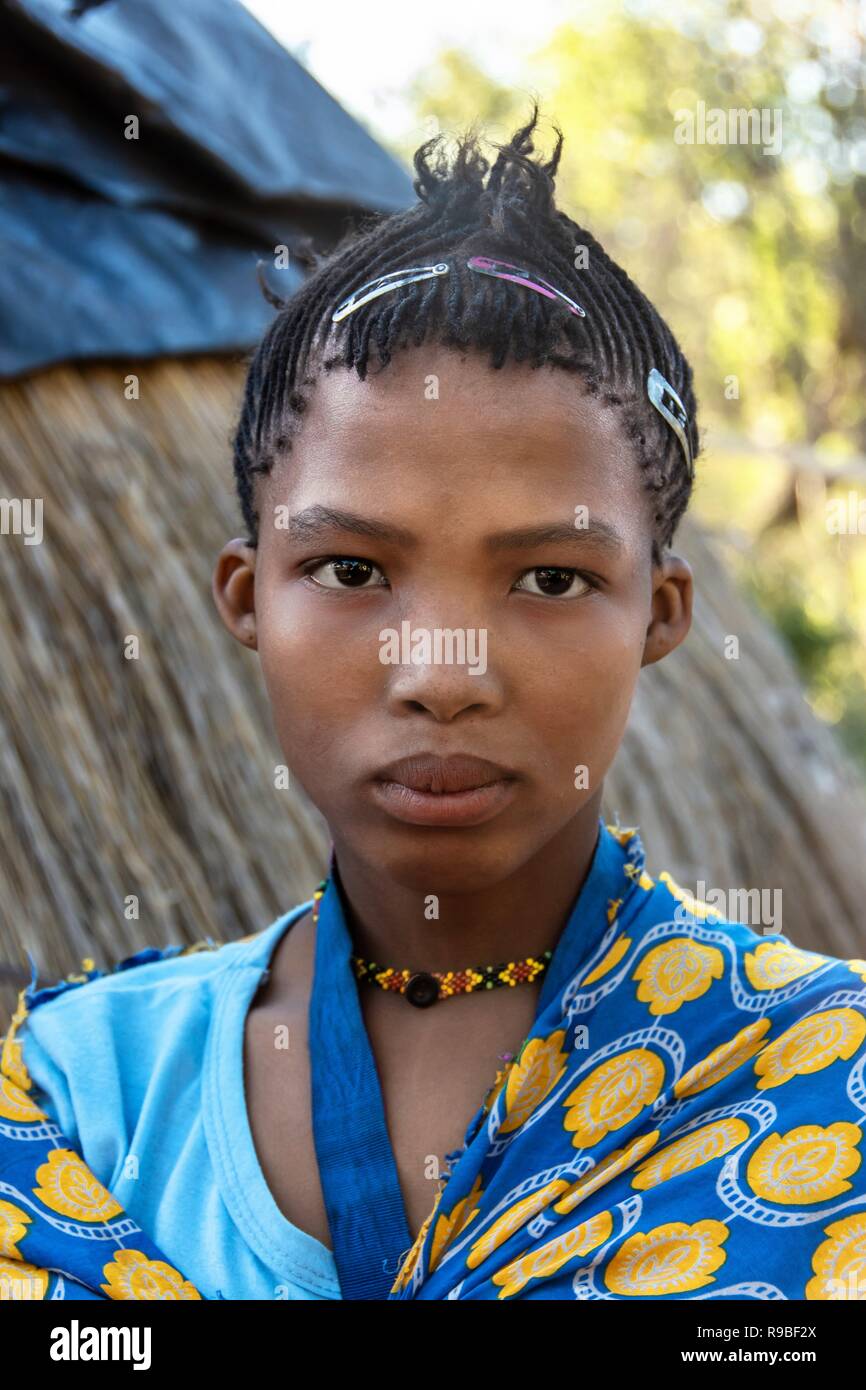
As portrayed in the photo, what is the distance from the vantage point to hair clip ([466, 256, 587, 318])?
135 cm

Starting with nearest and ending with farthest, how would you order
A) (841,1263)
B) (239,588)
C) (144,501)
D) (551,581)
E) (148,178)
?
1. (841,1263)
2. (551,581)
3. (239,588)
4. (144,501)
5. (148,178)

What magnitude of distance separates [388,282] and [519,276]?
117 millimetres

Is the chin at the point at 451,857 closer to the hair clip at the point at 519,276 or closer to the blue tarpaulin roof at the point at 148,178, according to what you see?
the hair clip at the point at 519,276

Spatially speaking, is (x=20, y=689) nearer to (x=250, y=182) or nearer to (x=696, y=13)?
(x=250, y=182)

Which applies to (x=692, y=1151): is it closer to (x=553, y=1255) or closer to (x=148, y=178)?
(x=553, y=1255)

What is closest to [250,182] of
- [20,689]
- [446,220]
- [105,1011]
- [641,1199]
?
[20,689]

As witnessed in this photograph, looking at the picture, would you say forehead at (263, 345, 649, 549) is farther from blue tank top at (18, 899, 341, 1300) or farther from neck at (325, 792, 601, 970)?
blue tank top at (18, 899, 341, 1300)

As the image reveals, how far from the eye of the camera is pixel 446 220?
56.1 inches

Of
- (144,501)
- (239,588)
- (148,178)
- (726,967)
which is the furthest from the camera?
(148,178)

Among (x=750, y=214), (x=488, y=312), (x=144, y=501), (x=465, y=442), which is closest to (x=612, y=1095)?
(x=465, y=442)

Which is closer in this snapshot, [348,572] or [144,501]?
[348,572]

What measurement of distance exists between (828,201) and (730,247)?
1.08 m

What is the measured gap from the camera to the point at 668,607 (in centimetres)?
150
